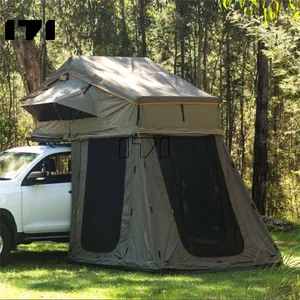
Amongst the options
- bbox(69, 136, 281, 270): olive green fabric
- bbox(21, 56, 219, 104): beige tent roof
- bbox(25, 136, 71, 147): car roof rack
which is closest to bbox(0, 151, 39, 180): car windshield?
bbox(25, 136, 71, 147): car roof rack

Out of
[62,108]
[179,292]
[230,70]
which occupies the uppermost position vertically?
[230,70]

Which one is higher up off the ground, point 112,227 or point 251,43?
point 251,43

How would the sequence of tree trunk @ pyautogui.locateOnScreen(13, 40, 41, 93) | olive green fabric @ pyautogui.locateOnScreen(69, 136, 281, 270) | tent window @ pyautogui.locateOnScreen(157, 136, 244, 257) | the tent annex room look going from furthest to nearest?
tree trunk @ pyautogui.locateOnScreen(13, 40, 41, 93)
tent window @ pyautogui.locateOnScreen(157, 136, 244, 257)
the tent annex room
olive green fabric @ pyautogui.locateOnScreen(69, 136, 281, 270)

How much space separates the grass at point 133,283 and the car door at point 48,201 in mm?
568

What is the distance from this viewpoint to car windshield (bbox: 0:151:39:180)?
10258 mm

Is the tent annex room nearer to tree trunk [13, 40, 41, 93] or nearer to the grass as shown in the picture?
the grass

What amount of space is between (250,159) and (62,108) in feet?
70.5

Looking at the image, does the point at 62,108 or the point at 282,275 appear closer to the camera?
the point at 282,275

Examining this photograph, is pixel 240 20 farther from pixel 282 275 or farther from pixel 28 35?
pixel 282 275

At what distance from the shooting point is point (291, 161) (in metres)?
29.0

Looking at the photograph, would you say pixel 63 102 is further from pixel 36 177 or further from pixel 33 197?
pixel 33 197

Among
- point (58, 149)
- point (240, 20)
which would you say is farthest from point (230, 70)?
point (58, 149)

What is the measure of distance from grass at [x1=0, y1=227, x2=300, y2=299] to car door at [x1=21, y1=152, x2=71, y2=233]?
0.57m

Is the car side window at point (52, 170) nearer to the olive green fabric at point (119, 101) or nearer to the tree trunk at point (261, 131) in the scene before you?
the olive green fabric at point (119, 101)
